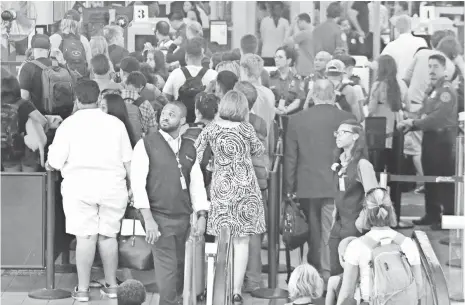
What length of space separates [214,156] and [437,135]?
3.41 metres

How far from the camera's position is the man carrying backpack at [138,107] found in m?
9.55

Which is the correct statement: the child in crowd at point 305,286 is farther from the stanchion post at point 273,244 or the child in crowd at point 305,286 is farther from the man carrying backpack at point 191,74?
the man carrying backpack at point 191,74

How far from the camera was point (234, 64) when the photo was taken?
400 inches

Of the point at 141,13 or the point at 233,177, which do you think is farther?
the point at 141,13

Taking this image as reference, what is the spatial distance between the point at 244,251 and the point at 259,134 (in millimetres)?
999

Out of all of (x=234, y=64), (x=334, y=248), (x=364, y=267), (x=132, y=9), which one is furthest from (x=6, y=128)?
(x=132, y=9)

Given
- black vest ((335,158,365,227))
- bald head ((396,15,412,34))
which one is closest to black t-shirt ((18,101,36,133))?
black vest ((335,158,365,227))

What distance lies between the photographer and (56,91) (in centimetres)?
1020

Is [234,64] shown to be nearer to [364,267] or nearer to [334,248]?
[334,248]

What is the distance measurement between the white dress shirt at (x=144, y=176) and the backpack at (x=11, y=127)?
1.60 m

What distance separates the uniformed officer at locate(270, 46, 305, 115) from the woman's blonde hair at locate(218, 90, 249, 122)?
3.28 metres

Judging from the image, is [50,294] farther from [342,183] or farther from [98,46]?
[98,46]

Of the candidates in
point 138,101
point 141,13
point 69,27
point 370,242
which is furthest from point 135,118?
point 141,13

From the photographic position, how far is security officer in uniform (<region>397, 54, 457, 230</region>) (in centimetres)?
1114
